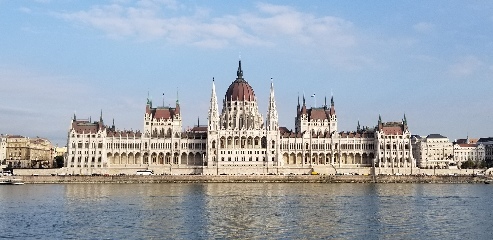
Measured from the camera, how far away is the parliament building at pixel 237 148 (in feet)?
462

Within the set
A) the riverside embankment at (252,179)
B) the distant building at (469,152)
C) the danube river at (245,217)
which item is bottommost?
the danube river at (245,217)

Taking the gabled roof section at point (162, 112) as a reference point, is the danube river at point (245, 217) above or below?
below

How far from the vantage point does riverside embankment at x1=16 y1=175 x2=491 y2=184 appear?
12075 cm

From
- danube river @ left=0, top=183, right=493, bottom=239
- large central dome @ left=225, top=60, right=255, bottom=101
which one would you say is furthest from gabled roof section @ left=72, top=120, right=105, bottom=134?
danube river @ left=0, top=183, right=493, bottom=239

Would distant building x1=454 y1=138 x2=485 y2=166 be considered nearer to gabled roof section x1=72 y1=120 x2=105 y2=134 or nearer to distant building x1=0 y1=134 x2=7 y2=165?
gabled roof section x1=72 y1=120 x2=105 y2=134

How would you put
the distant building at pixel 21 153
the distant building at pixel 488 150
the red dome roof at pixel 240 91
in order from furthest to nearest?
the distant building at pixel 488 150, the distant building at pixel 21 153, the red dome roof at pixel 240 91

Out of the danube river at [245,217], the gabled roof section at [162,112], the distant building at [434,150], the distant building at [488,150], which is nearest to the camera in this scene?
the danube river at [245,217]

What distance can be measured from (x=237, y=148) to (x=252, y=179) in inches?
737

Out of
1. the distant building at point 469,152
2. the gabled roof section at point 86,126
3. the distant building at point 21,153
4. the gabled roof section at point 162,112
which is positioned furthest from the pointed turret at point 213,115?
the distant building at point 469,152

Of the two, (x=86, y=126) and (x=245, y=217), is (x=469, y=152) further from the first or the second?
(x=245, y=217)

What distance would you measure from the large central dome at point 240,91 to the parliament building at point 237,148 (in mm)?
359

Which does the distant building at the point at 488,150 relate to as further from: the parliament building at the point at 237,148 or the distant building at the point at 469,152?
the parliament building at the point at 237,148

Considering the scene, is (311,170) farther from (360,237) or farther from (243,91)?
(360,237)

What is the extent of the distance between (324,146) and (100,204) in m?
86.9
